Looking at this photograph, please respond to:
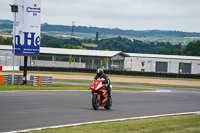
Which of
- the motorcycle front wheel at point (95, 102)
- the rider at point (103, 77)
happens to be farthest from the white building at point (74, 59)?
the motorcycle front wheel at point (95, 102)

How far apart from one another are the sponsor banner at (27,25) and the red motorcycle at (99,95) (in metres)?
17.2

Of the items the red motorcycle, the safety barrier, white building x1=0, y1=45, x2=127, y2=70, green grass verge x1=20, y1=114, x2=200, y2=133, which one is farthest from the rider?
white building x1=0, y1=45, x2=127, y2=70

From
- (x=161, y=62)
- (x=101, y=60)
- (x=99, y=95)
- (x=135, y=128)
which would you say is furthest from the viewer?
(x=161, y=62)

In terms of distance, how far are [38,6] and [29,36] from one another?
2365 mm

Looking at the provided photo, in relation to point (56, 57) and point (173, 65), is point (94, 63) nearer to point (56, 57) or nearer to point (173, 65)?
point (56, 57)

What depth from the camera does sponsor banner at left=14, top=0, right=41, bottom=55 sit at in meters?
33.9

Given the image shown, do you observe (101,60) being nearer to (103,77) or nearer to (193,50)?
(193,50)

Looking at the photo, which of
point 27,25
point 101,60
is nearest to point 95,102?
point 27,25

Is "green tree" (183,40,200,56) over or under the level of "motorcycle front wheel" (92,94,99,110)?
over

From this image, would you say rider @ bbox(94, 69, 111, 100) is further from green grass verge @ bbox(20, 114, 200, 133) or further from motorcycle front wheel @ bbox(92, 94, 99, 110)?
green grass verge @ bbox(20, 114, 200, 133)

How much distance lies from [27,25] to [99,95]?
17.6 m

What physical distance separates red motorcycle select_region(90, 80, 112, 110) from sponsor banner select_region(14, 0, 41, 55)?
17181 mm

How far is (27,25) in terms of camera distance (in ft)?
112

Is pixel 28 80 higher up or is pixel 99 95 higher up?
pixel 99 95
